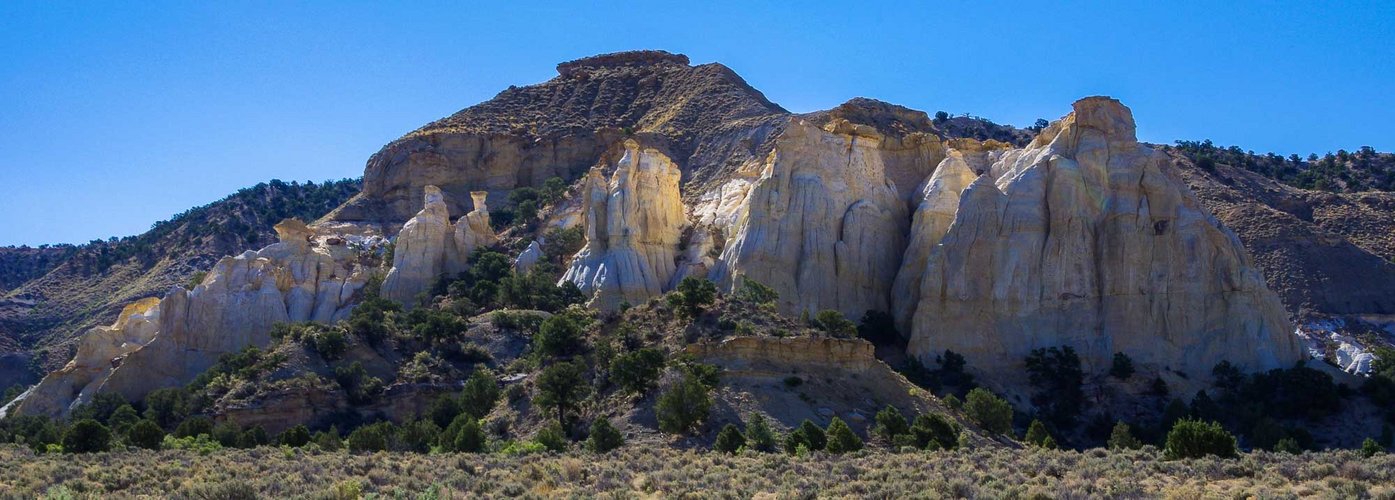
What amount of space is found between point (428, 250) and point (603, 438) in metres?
40.4

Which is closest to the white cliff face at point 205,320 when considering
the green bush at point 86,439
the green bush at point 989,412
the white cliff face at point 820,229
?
the green bush at point 86,439

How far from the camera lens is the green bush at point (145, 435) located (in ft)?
156

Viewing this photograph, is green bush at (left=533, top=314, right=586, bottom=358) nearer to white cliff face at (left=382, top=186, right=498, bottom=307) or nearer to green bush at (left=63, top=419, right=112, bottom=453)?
green bush at (left=63, top=419, right=112, bottom=453)

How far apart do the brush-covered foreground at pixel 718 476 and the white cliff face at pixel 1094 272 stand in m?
27.5

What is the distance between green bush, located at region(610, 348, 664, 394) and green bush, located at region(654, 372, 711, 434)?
102 inches

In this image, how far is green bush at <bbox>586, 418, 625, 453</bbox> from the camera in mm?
44469

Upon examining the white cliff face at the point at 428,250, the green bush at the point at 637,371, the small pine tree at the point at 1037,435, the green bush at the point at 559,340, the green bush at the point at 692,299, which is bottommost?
the small pine tree at the point at 1037,435

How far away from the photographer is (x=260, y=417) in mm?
56844

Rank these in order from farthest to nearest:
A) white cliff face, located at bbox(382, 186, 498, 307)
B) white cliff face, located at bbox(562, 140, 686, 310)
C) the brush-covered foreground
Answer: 1. white cliff face, located at bbox(382, 186, 498, 307)
2. white cliff face, located at bbox(562, 140, 686, 310)
3. the brush-covered foreground

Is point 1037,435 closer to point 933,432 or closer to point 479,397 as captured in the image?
point 933,432

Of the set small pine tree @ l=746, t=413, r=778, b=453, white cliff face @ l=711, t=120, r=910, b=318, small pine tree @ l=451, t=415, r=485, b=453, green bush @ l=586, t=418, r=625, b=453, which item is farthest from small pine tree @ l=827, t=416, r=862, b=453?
white cliff face @ l=711, t=120, r=910, b=318

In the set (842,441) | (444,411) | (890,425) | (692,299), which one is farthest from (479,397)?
(842,441)

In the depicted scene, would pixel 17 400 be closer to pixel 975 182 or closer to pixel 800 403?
pixel 800 403

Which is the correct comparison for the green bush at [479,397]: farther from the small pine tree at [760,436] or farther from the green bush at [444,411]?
the small pine tree at [760,436]
